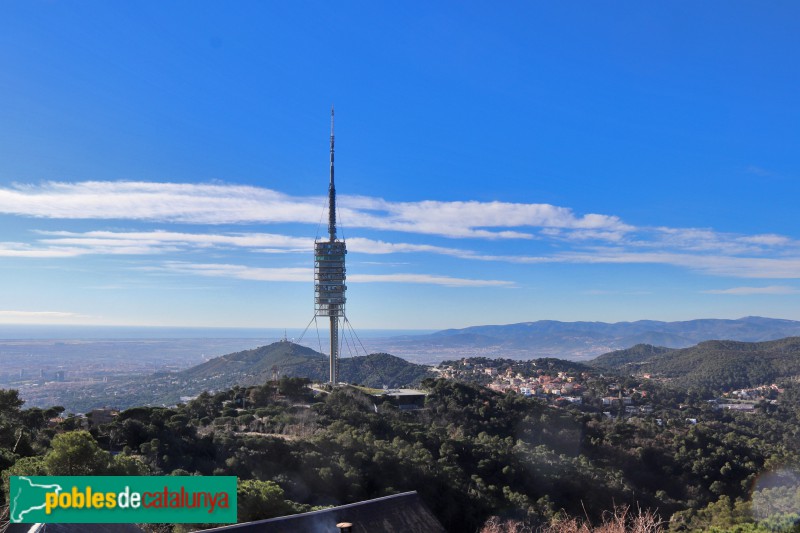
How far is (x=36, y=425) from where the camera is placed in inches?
750

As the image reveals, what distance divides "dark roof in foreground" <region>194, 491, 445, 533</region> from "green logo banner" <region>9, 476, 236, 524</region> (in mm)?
2177

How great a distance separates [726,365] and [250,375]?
59.3 metres

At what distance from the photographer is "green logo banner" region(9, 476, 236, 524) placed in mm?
7195

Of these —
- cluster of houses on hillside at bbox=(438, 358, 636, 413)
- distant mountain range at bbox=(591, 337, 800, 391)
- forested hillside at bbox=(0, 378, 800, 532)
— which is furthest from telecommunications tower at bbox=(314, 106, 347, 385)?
distant mountain range at bbox=(591, 337, 800, 391)

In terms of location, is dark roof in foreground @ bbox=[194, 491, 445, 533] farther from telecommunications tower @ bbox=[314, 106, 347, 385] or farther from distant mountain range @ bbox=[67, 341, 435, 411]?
distant mountain range @ bbox=[67, 341, 435, 411]

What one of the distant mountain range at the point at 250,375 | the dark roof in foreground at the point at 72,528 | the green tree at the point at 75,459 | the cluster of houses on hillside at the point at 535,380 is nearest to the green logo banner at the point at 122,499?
the dark roof in foreground at the point at 72,528

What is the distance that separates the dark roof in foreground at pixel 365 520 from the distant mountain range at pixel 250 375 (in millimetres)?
44460

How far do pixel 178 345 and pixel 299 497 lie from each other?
437ft

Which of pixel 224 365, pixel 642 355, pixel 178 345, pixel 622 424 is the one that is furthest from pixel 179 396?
pixel 178 345

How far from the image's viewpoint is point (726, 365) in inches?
2835

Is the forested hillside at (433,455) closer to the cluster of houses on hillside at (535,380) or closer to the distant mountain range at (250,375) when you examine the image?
the cluster of houses on hillside at (535,380)

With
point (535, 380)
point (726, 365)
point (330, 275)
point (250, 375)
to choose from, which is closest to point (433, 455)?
point (330, 275)

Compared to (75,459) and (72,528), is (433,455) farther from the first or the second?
(72,528)

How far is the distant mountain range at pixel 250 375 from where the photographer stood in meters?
51.9
